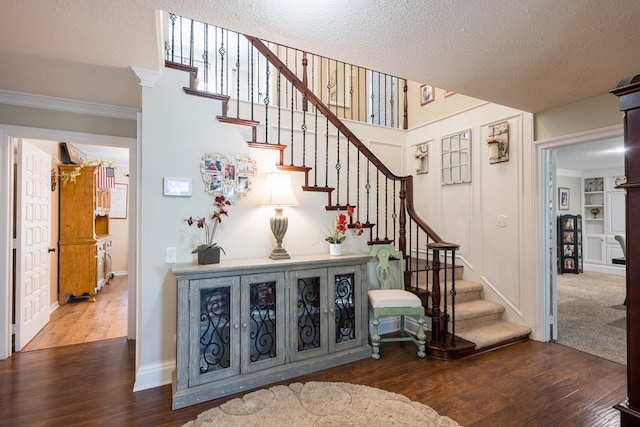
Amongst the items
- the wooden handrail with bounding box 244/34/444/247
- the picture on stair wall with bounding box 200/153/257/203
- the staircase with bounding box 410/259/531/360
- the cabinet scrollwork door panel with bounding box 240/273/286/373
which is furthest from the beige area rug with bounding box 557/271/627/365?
the picture on stair wall with bounding box 200/153/257/203

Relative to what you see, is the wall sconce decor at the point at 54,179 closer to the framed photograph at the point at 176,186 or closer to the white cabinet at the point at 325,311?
the framed photograph at the point at 176,186

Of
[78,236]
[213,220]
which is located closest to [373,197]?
[213,220]

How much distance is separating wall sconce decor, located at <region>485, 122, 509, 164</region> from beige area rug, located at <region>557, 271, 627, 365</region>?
81.4 inches

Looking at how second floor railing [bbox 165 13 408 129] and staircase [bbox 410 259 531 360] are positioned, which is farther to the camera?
second floor railing [bbox 165 13 408 129]

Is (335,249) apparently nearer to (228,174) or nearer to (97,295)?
(228,174)

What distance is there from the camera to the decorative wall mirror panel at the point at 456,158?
4066 millimetres

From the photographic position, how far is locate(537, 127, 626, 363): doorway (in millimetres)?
3277

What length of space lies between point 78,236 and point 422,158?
547cm

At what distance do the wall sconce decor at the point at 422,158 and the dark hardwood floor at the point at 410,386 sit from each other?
8.38 feet

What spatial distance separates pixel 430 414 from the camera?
210cm

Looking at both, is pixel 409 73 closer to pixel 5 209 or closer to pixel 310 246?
pixel 310 246

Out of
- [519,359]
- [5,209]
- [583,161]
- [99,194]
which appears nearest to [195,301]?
[5,209]

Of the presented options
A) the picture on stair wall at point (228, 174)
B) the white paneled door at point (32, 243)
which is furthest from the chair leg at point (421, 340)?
the white paneled door at point (32, 243)

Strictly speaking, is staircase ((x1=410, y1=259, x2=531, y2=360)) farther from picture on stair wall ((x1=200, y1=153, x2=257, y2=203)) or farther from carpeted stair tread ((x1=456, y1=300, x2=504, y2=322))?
picture on stair wall ((x1=200, y1=153, x2=257, y2=203))
